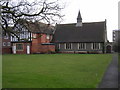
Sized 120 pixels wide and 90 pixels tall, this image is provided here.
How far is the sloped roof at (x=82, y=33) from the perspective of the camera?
57.2 metres

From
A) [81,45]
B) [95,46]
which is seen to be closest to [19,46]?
[81,45]

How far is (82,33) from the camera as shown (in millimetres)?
59781

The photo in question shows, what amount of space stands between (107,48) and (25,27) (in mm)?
51867

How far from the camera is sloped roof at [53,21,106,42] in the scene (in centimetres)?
5725

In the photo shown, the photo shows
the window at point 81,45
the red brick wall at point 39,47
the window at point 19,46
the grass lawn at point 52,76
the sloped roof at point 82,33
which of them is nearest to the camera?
the grass lawn at point 52,76

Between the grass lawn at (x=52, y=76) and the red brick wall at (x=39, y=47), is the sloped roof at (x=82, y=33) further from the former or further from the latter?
the grass lawn at (x=52, y=76)

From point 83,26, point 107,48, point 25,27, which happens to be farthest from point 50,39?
point 25,27

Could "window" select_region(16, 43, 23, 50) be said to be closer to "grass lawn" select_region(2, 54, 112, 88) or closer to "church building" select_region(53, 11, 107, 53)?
"church building" select_region(53, 11, 107, 53)

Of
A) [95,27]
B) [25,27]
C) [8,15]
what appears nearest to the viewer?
[8,15]

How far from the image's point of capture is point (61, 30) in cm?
6303

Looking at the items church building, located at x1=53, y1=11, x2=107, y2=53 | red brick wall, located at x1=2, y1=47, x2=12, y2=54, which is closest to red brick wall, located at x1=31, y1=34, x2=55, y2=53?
church building, located at x1=53, y1=11, x2=107, y2=53

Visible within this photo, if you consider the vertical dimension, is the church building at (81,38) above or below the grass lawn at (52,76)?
above

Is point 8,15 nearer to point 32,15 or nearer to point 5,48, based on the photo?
point 32,15


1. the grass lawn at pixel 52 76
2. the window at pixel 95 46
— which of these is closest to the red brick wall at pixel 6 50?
the window at pixel 95 46
